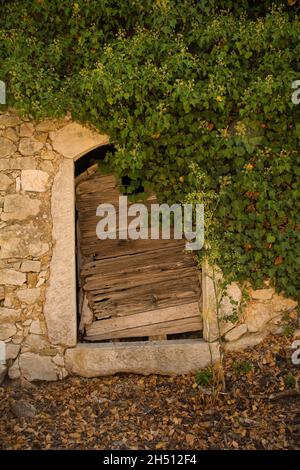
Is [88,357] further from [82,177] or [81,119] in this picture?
[81,119]

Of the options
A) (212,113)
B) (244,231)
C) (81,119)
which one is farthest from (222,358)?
(81,119)

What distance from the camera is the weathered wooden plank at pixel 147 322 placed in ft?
15.5

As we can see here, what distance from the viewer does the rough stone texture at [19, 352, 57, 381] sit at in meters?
4.39

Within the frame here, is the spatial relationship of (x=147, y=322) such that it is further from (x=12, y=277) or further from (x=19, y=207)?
(x=19, y=207)

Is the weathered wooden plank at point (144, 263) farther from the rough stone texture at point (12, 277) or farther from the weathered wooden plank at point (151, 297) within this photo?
the rough stone texture at point (12, 277)

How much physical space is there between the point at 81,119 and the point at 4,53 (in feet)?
2.97

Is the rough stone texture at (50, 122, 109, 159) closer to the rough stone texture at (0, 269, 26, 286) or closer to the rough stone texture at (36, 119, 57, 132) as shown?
the rough stone texture at (36, 119, 57, 132)

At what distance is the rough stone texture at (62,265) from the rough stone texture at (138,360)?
20 centimetres

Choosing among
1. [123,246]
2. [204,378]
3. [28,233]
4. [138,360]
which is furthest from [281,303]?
[28,233]

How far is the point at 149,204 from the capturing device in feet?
Result: 15.3

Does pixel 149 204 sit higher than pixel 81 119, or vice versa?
pixel 81 119

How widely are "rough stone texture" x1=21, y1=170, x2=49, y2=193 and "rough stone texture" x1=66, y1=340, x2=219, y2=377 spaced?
1.56 m

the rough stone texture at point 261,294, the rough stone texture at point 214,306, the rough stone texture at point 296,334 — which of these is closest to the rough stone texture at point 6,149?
the rough stone texture at point 214,306
